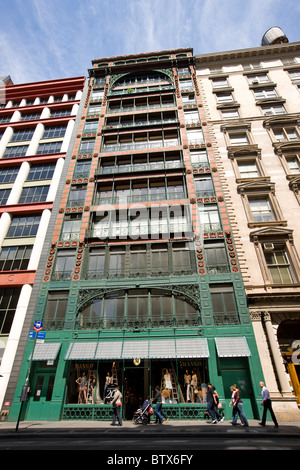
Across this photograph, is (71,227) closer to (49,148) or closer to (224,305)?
(49,148)

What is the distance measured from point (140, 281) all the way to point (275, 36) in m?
44.4

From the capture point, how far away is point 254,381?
14.2 meters

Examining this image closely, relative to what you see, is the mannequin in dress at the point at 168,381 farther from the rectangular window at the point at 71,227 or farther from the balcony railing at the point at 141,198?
the balcony railing at the point at 141,198

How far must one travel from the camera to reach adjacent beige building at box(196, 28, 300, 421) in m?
15.5

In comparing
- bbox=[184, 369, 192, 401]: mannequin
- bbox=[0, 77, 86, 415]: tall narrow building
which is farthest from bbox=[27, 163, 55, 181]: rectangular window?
bbox=[184, 369, 192, 401]: mannequin

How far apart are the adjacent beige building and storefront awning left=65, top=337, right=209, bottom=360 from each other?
162 inches

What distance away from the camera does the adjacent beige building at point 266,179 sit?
51.0ft

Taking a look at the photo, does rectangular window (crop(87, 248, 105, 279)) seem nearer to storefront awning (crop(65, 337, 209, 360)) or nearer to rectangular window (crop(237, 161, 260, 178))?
storefront awning (crop(65, 337, 209, 360))

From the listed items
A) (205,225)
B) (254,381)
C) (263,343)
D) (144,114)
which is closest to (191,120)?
(144,114)

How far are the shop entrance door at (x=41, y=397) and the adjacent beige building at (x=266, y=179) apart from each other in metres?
13.2

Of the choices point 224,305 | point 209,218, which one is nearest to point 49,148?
point 209,218

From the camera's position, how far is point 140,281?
1841 centimetres

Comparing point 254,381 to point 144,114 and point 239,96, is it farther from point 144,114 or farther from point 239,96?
point 239,96

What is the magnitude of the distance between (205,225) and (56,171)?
16.4 m
